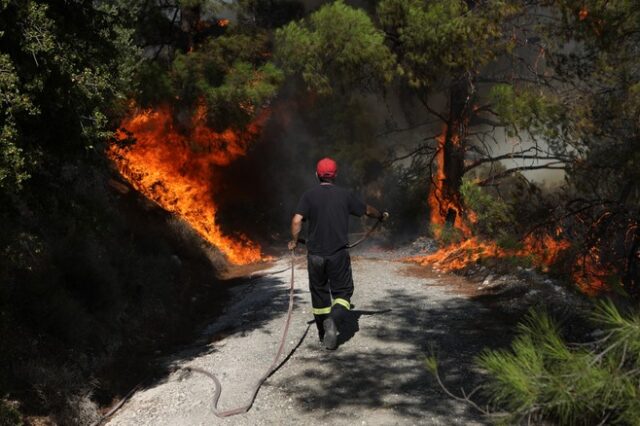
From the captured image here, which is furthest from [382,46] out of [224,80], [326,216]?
[326,216]

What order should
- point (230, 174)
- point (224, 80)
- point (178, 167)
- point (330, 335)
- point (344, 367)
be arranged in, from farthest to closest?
point (230, 174) → point (178, 167) → point (224, 80) → point (330, 335) → point (344, 367)

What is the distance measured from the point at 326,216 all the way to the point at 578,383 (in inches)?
160

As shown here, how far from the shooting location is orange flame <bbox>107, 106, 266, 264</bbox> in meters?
16.2

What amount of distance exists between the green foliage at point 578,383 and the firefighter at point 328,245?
370 cm

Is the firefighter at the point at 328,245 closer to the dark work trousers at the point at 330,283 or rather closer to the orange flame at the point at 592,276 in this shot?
the dark work trousers at the point at 330,283

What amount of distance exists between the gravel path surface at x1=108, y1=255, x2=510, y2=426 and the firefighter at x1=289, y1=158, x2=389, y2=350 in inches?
17.3

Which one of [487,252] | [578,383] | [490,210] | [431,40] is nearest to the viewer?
[578,383]

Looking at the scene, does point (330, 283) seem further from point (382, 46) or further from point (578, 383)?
point (382, 46)

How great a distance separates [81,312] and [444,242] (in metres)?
9.24

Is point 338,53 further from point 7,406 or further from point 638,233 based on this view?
point 7,406

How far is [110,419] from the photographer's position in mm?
5355

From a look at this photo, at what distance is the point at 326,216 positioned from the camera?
6309 mm

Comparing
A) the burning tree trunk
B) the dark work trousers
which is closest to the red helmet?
the dark work trousers

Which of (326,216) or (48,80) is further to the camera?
(326,216)
